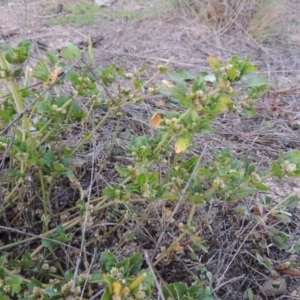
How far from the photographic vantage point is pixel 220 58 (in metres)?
3.39

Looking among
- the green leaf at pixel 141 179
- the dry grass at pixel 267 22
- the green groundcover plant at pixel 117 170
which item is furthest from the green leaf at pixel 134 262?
the dry grass at pixel 267 22

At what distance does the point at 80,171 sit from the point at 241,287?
619mm

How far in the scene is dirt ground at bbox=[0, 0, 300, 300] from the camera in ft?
4.80

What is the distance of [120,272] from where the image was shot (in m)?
1.00

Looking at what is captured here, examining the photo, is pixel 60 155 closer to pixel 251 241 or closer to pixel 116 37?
pixel 251 241

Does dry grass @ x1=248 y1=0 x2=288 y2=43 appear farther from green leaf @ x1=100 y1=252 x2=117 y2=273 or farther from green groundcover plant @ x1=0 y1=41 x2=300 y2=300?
green leaf @ x1=100 y1=252 x2=117 y2=273

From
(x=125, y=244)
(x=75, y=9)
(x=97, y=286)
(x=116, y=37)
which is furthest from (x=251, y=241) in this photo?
(x=75, y=9)

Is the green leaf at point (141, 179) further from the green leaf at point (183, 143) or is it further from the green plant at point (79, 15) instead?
the green plant at point (79, 15)

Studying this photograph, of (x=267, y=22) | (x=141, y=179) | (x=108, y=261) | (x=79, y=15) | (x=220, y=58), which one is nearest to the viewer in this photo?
(x=108, y=261)

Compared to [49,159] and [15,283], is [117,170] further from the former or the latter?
[15,283]

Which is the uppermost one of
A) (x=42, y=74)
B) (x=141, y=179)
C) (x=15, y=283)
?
(x=42, y=74)

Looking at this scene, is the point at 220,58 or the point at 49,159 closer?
the point at 49,159

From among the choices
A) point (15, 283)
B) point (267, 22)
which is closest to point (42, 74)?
point (15, 283)

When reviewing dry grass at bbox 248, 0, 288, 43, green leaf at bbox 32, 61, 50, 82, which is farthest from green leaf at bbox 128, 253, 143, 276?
dry grass at bbox 248, 0, 288, 43
